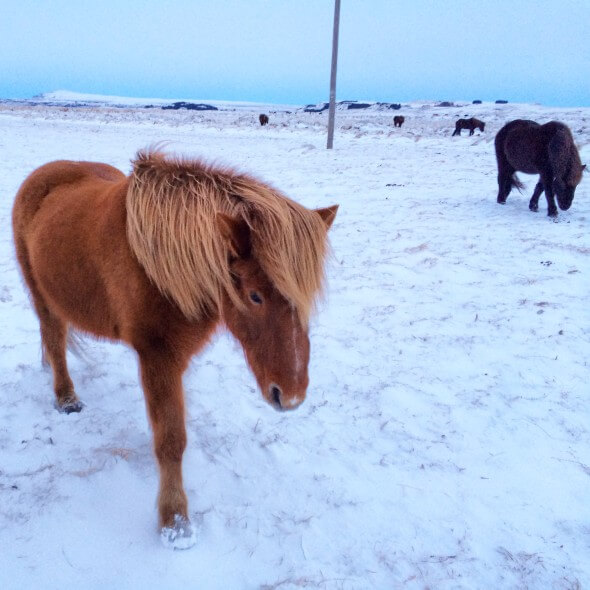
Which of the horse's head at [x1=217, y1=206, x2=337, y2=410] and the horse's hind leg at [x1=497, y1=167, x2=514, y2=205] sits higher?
the horse's head at [x1=217, y1=206, x2=337, y2=410]

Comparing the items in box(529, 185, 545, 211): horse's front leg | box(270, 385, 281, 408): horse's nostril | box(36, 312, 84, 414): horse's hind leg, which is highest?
box(270, 385, 281, 408): horse's nostril

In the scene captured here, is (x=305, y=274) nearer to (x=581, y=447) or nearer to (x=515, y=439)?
(x=515, y=439)

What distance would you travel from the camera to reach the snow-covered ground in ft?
5.75

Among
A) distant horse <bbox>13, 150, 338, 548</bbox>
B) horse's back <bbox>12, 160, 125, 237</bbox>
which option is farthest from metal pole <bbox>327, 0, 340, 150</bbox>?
distant horse <bbox>13, 150, 338, 548</bbox>

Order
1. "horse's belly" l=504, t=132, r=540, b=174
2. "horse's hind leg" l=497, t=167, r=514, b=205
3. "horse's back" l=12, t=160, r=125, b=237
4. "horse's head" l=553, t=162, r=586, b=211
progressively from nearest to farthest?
"horse's back" l=12, t=160, r=125, b=237 < "horse's head" l=553, t=162, r=586, b=211 < "horse's belly" l=504, t=132, r=540, b=174 < "horse's hind leg" l=497, t=167, r=514, b=205

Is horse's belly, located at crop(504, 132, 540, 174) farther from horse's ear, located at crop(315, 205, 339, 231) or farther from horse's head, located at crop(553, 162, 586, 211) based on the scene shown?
horse's ear, located at crop(315, 205, 339, 231)

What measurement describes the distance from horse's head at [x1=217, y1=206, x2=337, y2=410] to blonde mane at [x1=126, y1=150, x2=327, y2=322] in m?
0.03

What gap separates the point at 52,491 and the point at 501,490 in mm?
2118

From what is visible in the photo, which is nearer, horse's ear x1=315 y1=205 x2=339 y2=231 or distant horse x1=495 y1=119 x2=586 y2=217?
horse's ear x1=315 y1=205 x2=339 y2=231

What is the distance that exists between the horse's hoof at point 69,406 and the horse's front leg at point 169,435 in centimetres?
96

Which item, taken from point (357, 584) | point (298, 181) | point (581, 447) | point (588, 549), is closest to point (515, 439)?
point (581, 447)

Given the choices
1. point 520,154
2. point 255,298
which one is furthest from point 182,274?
point 520,154

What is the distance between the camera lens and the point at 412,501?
2.06m

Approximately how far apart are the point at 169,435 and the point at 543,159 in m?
7.40
